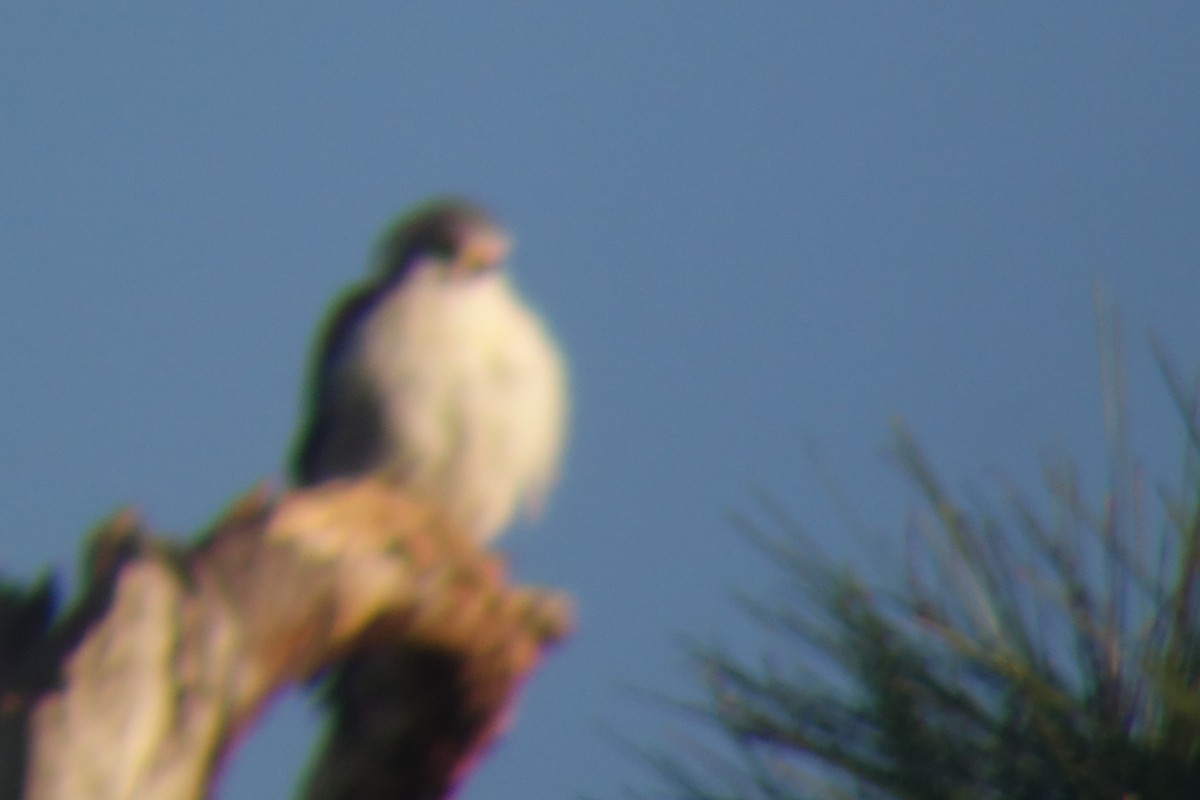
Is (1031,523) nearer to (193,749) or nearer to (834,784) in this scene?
(834,784)

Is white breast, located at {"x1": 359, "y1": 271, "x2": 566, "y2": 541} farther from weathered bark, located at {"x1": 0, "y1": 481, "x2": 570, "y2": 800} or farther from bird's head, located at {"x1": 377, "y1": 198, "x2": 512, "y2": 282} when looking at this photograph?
weathered bark, located at {"x1": 0, "y1": 481, "x2": 570, "y2": 800}

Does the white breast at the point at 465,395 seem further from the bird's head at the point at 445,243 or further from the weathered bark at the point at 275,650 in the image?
the weathered bark at the point at 275,650

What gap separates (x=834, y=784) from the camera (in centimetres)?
301

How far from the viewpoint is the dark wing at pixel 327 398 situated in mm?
6172

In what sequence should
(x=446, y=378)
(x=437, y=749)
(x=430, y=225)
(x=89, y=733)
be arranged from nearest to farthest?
(x=89, y=733), (x=437, y=749), (x=446, y=378), (x=430, y=225)

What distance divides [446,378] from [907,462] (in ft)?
10.6

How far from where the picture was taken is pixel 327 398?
6.23 m

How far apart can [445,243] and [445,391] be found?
2.25 feet

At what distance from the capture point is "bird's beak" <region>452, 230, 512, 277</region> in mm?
6441

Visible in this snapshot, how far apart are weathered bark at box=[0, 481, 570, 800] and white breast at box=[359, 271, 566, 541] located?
5.49ft

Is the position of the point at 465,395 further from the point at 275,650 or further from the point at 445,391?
Answer: the point at 275,650

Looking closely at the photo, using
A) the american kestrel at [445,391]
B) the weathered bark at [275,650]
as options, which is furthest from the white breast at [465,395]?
the weathered bark at [275,650]

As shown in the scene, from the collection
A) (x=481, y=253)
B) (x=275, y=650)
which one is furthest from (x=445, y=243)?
(x=275, y=650)

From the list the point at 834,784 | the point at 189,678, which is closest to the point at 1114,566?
the point at 834,784
